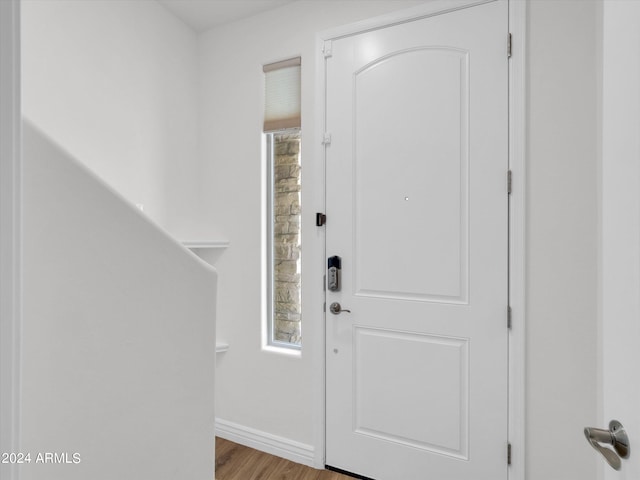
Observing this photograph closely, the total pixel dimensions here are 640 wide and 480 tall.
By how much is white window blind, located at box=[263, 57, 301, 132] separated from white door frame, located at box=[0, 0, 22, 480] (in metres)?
1.76

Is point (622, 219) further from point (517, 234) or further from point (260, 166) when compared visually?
point (260, 166)

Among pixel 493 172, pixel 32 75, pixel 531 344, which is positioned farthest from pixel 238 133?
pixel 531 344

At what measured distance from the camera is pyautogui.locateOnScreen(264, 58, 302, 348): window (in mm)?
2203

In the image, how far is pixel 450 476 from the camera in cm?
177

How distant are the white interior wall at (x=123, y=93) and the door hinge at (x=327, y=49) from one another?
99 cm

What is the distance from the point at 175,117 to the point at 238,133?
16.9 inches

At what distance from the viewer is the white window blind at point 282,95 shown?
2176 millimetres

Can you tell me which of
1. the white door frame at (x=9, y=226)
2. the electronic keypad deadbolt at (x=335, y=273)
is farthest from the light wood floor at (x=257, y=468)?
the white door frame at (x=9, y=226)

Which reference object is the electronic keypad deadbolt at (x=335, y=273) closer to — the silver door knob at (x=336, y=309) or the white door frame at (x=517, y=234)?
the silver door knob at (x=336, y=309)

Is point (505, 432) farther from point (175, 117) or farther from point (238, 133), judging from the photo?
point (175, 117)

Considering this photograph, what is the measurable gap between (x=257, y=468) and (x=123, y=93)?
2.23m

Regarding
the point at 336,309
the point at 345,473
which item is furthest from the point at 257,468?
the point at 336,309

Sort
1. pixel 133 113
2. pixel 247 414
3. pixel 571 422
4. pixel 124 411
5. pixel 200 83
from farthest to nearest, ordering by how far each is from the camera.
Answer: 1. pixel 200 83
2. pixel 247 414
3. pixel 133 113
4. pixel 571 422
5. pixel 124 411

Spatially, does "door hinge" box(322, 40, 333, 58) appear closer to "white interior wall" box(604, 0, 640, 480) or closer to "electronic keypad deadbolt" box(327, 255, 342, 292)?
"electronic keypad deadbolt" box(327, 255, 342, 292)
